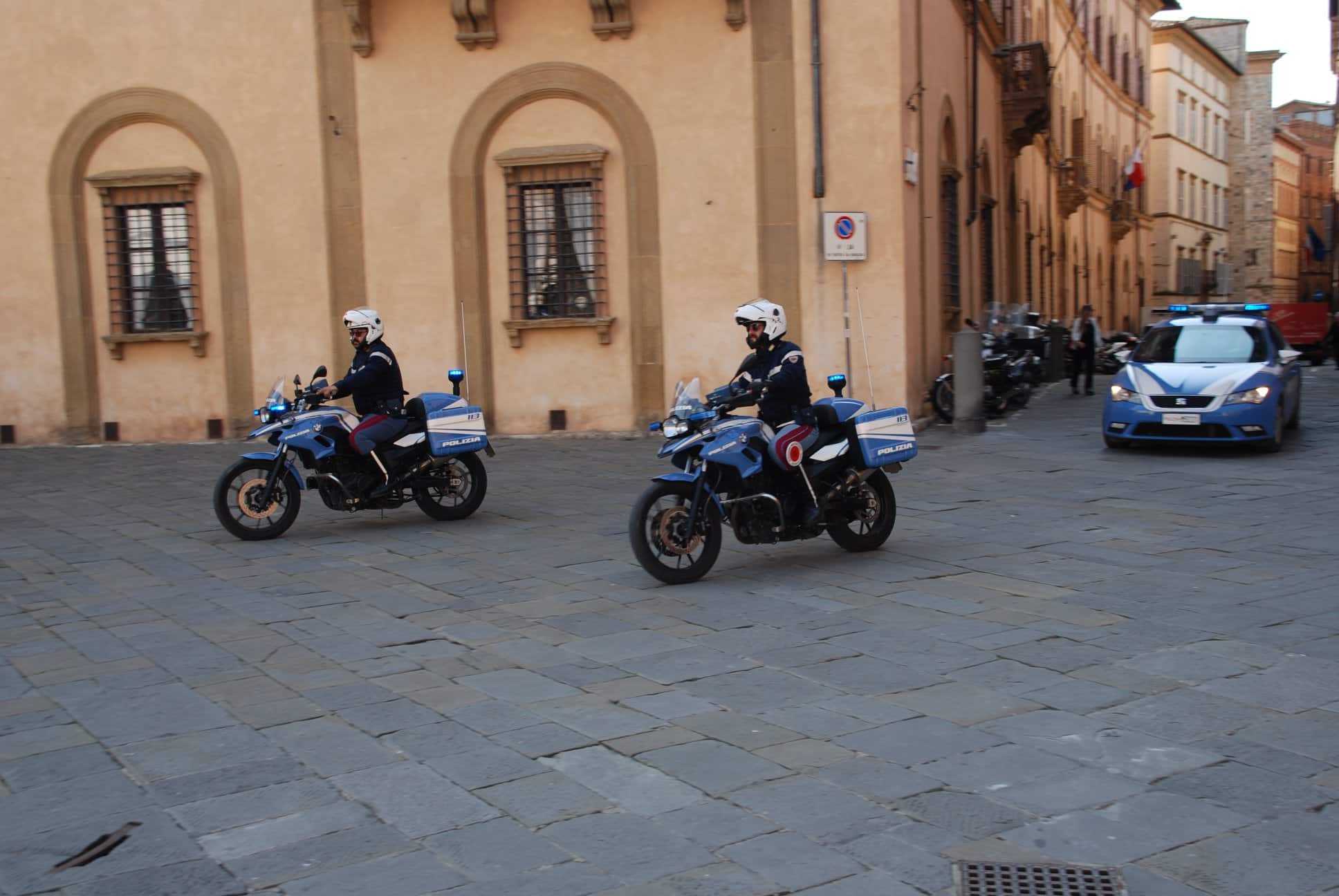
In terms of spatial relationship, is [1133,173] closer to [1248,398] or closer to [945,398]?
[945,398]

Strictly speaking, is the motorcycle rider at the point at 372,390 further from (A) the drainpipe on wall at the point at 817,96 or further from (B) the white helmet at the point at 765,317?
(A) the drainpipe on wall at the point at 817,96

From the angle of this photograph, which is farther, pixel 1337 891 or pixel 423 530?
pixel 423 530

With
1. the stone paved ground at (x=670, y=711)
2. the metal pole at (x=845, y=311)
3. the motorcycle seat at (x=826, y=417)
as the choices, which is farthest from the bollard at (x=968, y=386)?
the motorcycle seat at (x=826, y=417)

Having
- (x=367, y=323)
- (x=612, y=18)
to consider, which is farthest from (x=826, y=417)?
(x=612, y=18)

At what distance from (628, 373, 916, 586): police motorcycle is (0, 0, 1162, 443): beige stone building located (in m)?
7.22

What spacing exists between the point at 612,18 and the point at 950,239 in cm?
634

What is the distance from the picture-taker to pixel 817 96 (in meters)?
15.5

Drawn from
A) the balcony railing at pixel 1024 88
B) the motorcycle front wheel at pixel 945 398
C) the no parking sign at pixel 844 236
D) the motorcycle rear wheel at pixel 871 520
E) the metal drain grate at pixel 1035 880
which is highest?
the balcony railing at pixel 1024 88

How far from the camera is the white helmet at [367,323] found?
1009 centimetres

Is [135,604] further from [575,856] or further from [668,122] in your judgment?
[668,122]

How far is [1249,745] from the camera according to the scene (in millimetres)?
4648

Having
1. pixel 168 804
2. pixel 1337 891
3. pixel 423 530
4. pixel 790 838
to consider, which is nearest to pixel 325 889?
pixel 168 804

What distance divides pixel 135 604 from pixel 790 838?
4.96m

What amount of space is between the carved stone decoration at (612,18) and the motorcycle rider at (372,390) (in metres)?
7.30
